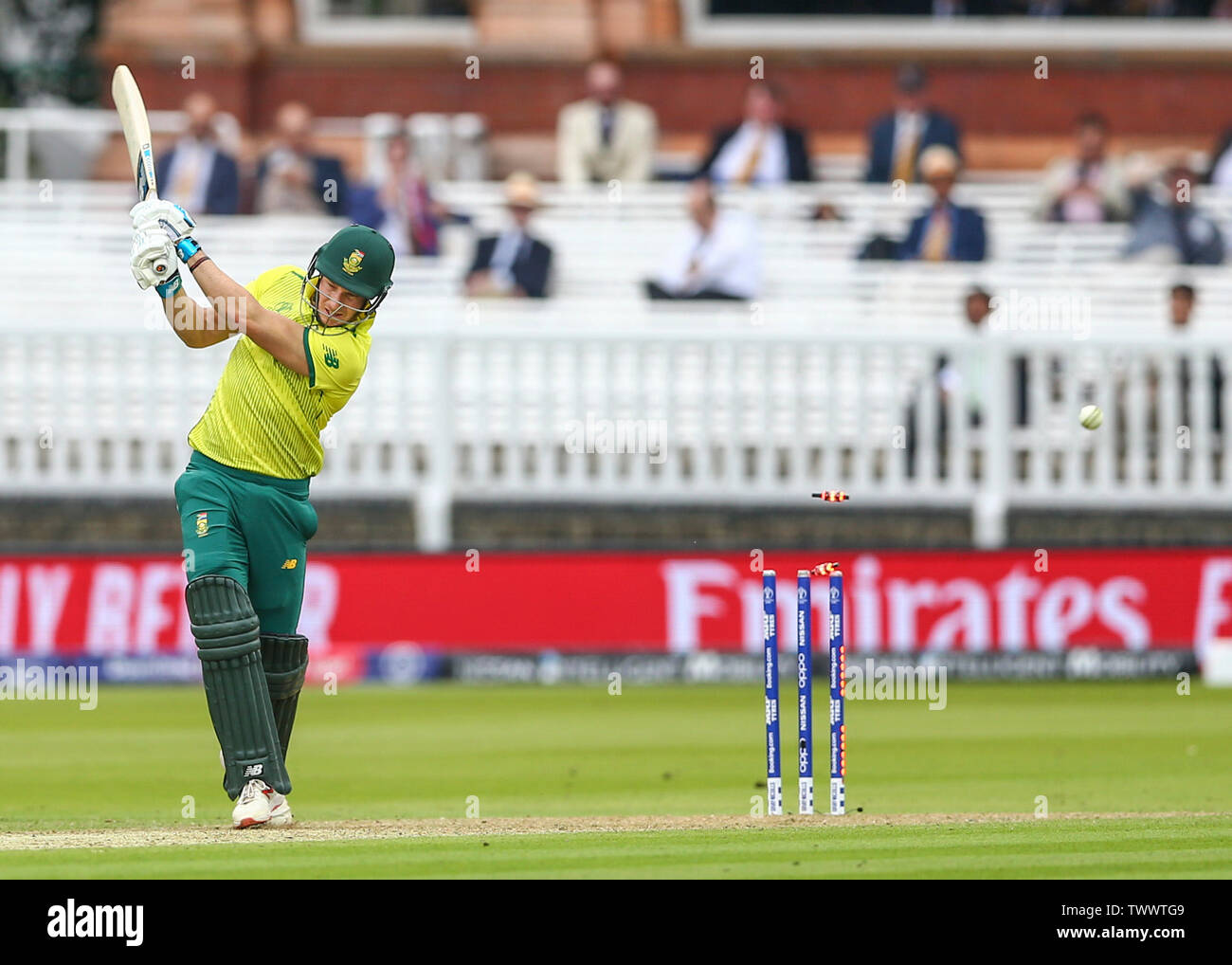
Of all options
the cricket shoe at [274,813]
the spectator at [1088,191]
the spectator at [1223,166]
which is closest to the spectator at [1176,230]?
the spectator at [1088,191]

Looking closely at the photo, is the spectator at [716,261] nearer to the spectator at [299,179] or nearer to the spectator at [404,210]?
the spectator at [404,210]

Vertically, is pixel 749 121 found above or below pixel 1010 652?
above

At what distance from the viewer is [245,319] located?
8.14 m

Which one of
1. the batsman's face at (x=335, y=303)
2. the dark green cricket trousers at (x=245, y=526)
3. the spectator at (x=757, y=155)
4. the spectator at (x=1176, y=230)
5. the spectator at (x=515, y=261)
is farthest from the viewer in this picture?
the spectator at (x=757, y=155)

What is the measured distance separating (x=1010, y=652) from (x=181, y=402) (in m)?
5.78

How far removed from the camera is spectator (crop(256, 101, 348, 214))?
1856 centimetres

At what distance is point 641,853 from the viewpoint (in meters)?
7.79

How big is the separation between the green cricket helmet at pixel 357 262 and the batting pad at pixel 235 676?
3.61 feet

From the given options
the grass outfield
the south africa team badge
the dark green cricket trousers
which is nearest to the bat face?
the south africa team badge

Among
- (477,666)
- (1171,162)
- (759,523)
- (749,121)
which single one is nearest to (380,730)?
(477,666)

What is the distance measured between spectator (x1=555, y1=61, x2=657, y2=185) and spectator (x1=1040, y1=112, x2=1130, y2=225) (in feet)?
10.4

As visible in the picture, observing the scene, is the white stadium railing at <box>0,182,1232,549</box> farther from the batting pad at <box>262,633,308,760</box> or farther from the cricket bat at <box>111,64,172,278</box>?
the cricket bat at <box>111,64,172,278</box>

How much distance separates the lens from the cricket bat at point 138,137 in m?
8.35

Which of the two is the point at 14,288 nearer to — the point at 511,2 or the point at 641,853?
the point at 511,2
